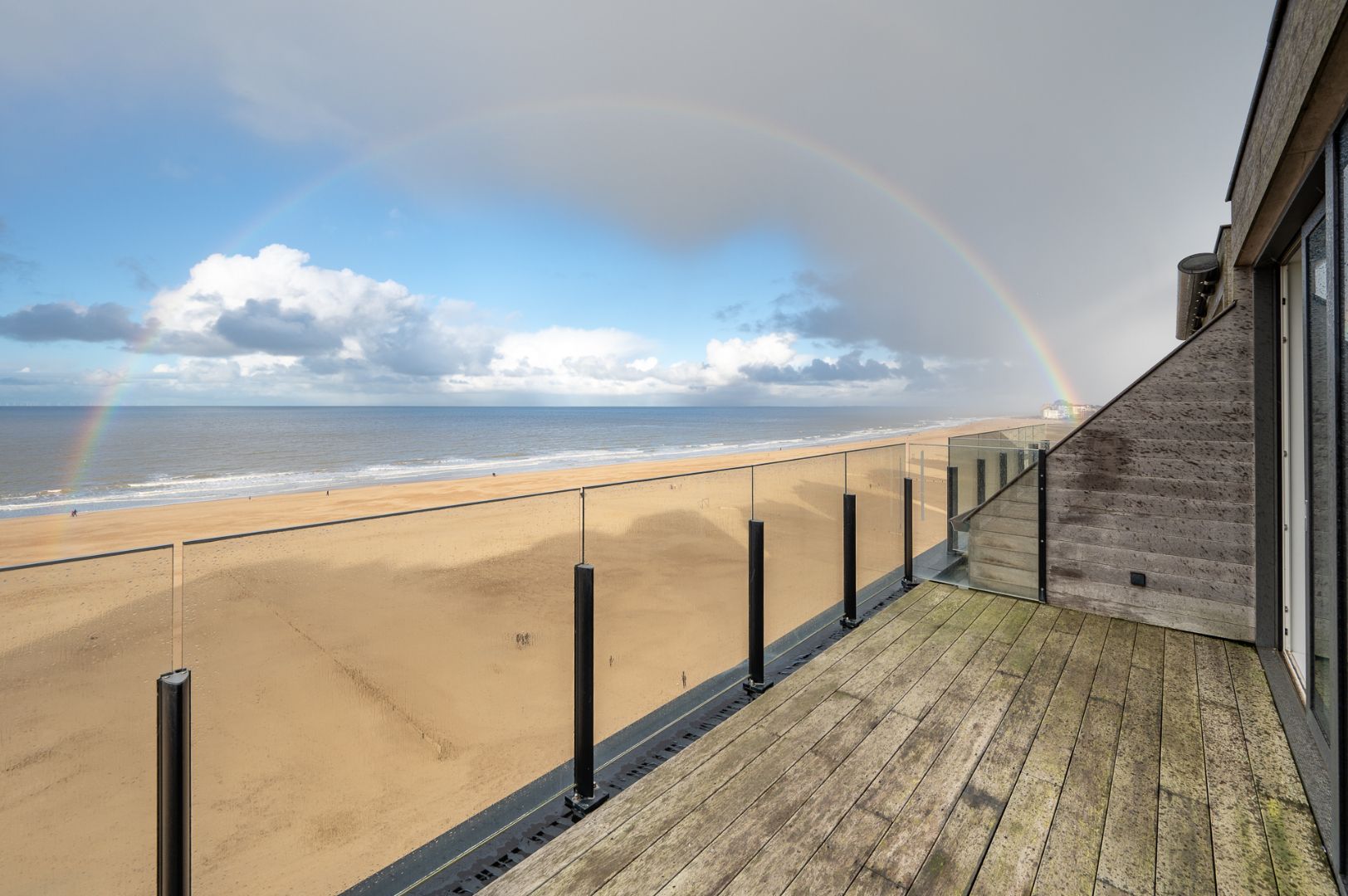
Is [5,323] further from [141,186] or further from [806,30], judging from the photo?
[806,30]

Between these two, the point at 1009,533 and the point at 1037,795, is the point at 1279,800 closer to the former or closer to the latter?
the point at 1037,795

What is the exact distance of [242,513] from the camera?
14.4 metres

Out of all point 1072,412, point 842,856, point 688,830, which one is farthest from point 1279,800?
point 1072,412

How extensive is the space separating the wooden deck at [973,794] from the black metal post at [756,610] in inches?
5.1

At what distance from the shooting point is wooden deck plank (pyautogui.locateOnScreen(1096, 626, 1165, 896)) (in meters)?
1.74

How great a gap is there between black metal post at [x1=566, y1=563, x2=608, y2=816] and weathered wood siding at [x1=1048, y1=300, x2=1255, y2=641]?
3889 millimetres

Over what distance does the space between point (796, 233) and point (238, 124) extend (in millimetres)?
49789

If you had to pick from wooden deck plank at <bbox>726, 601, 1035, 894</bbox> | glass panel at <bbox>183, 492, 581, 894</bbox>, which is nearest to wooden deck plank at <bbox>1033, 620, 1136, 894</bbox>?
wooden deck plank at <bbox>726, 601, 1035, 894</bbox>

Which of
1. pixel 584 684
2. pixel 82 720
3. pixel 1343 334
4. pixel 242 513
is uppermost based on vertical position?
pixel 1343 334

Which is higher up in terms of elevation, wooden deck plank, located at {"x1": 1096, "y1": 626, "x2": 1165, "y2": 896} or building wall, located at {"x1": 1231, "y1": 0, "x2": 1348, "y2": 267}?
building wall, located at {"x1": 1231, "y1": 0, "x2": 1348, "y2": 267}

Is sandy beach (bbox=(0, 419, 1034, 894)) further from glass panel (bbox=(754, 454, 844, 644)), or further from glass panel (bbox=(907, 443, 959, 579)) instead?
glass panel (bbox=(907, 443, 959, 579))

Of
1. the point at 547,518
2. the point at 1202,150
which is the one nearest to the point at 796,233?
the point at 1202,150

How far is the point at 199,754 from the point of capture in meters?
1.38

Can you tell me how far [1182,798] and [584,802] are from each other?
7.43 feet
